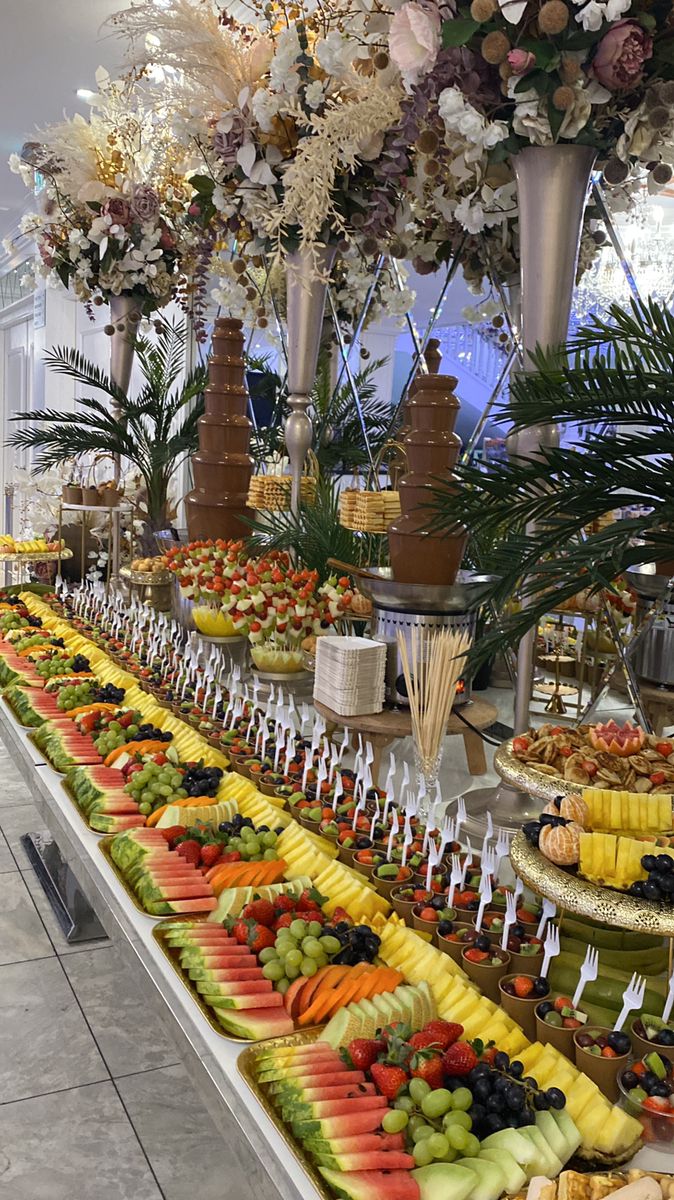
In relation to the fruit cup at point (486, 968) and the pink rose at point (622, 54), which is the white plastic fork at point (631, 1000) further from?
the pink rose at point (622, 54)

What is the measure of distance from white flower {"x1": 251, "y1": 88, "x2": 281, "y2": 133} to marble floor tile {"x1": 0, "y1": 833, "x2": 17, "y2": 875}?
9.45 ft

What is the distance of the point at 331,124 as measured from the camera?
3.35 metres

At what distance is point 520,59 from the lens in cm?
226

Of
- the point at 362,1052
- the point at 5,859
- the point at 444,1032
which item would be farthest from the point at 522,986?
the point at 5,859

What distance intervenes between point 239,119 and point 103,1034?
3.13 m

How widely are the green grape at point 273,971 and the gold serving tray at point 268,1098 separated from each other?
13cm

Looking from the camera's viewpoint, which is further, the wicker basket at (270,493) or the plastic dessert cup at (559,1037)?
the wicker basket at (270,493)

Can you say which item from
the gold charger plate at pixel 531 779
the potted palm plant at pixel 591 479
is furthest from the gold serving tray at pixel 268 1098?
the potted palm plant at pixel 591 479

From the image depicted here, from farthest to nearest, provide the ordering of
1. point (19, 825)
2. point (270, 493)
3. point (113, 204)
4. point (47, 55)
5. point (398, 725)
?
point (47, 55) < point (113, 204) < point (270, 493) < point (19, 825) < point (398, 725)

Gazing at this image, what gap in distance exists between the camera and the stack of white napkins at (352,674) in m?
3.01

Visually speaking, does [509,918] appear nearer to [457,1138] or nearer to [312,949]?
[312,949]

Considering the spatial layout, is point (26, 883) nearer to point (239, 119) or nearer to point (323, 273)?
point (323, 273)

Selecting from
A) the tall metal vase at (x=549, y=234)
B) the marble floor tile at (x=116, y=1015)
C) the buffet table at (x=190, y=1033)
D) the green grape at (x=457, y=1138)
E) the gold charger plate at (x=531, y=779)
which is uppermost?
the tall metal vase at (x=549, y=234)

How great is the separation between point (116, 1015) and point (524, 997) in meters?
1.55
